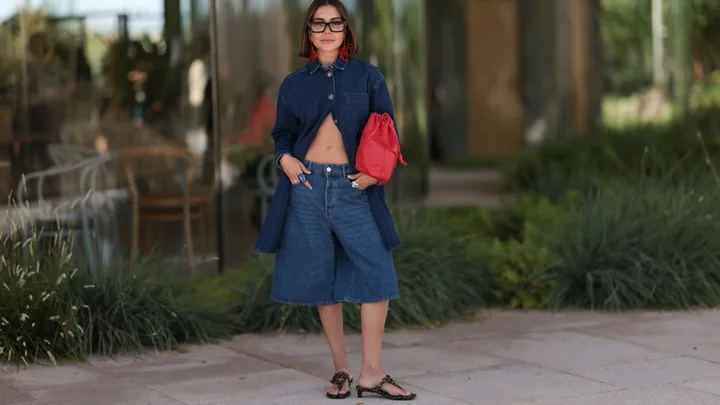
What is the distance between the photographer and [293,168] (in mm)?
5766

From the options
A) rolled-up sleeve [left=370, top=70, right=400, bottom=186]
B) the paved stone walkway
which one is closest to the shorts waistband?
rolled-up sleeve [left=370, top=70, right=400, bottom=186]

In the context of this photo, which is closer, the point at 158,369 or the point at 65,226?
the point at 158,369

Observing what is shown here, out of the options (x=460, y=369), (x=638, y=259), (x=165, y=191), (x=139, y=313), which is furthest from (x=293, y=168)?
(x=165, y=191)

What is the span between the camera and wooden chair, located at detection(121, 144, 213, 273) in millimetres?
9758

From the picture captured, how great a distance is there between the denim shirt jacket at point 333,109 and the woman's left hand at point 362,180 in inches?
2.4

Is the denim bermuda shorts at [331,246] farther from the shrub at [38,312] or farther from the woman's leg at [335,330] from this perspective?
the shrub at [38,312]

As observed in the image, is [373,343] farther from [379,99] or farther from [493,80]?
[493,80]

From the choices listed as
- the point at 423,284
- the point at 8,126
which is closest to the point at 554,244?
the point at 423,284

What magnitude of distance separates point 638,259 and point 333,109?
313 cm

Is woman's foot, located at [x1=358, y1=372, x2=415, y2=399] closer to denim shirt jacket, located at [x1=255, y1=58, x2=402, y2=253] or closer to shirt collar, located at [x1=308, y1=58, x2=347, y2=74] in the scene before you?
denim shirt jacket, located at [x1=255, y1=58, x2=402, y2=253]

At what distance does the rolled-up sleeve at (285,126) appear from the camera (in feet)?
19.4

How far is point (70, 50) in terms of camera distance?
34.0 feet

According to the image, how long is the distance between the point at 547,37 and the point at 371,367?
15.4m

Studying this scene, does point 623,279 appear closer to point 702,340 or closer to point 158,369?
point 702,340
